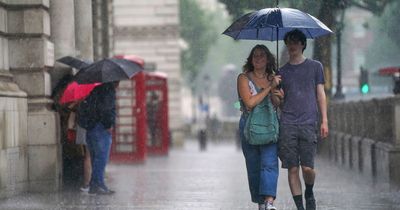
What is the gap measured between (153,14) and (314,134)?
105 ft

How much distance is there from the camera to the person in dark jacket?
42.0ft

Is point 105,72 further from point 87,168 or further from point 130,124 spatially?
point 130,124

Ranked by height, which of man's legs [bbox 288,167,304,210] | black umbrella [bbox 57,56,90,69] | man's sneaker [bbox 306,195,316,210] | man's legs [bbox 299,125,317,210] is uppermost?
black umbrella [bbox 57,56,90,69]

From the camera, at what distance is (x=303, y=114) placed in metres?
9.38

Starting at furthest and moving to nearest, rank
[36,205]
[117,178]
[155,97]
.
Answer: [155,97] → [117,178] → [36,205]

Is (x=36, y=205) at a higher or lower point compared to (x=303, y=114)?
lower

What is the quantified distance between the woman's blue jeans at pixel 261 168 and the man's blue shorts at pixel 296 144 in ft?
0.34

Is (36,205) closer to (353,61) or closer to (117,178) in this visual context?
(117,178)

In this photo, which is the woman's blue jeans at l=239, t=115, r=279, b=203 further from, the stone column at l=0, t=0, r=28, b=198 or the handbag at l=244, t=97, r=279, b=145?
the stone column at l=0, t=0, r=28, b=198

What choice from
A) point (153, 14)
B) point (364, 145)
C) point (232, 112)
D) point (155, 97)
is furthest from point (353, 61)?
point (364, 145)

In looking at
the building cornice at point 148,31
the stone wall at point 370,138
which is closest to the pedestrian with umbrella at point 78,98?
the stone wall at point 370,138

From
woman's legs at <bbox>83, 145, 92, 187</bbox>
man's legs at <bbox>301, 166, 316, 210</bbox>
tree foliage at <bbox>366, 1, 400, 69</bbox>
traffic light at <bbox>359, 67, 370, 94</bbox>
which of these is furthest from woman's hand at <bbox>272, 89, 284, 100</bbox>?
traffic light at <bbox>359, 67, 370, 94</bbox>

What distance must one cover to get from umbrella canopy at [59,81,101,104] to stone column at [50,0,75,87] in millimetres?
615

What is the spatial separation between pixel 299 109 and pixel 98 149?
4.16 metres
